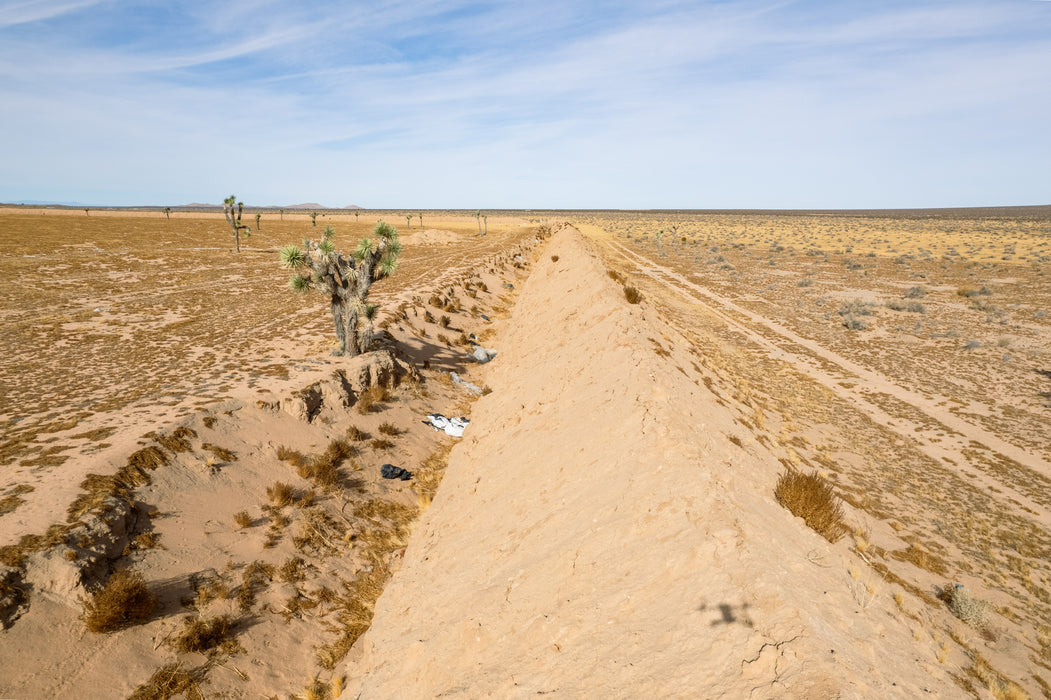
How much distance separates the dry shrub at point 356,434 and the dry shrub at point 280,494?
2.44 meters

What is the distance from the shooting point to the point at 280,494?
9.88 meters

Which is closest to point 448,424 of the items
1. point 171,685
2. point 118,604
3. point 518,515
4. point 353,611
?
point 518,515

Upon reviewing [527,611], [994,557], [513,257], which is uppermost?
[513,257]

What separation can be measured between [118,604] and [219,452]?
13.6 ft

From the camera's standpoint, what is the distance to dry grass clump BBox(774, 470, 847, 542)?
7863 millimetres

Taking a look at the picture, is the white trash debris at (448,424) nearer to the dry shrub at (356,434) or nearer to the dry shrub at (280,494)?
the dry shrub at (356,434)

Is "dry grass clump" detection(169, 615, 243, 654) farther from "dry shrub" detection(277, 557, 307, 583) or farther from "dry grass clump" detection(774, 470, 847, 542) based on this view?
"dry grass clump" detection(774, 470, 847, 542)

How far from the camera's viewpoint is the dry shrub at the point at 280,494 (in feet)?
32.2

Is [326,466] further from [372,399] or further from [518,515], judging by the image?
[518,515]

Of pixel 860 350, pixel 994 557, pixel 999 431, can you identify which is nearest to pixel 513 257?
pixel 860 350

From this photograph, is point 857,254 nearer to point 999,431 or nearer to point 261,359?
point 999,431

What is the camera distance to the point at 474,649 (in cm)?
614

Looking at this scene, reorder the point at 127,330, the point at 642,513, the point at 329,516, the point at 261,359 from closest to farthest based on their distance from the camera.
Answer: the point at 642,513 → the point at 329,516 → the point at 261,359 → the point at 127,330

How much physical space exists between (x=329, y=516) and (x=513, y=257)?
1541 inches
